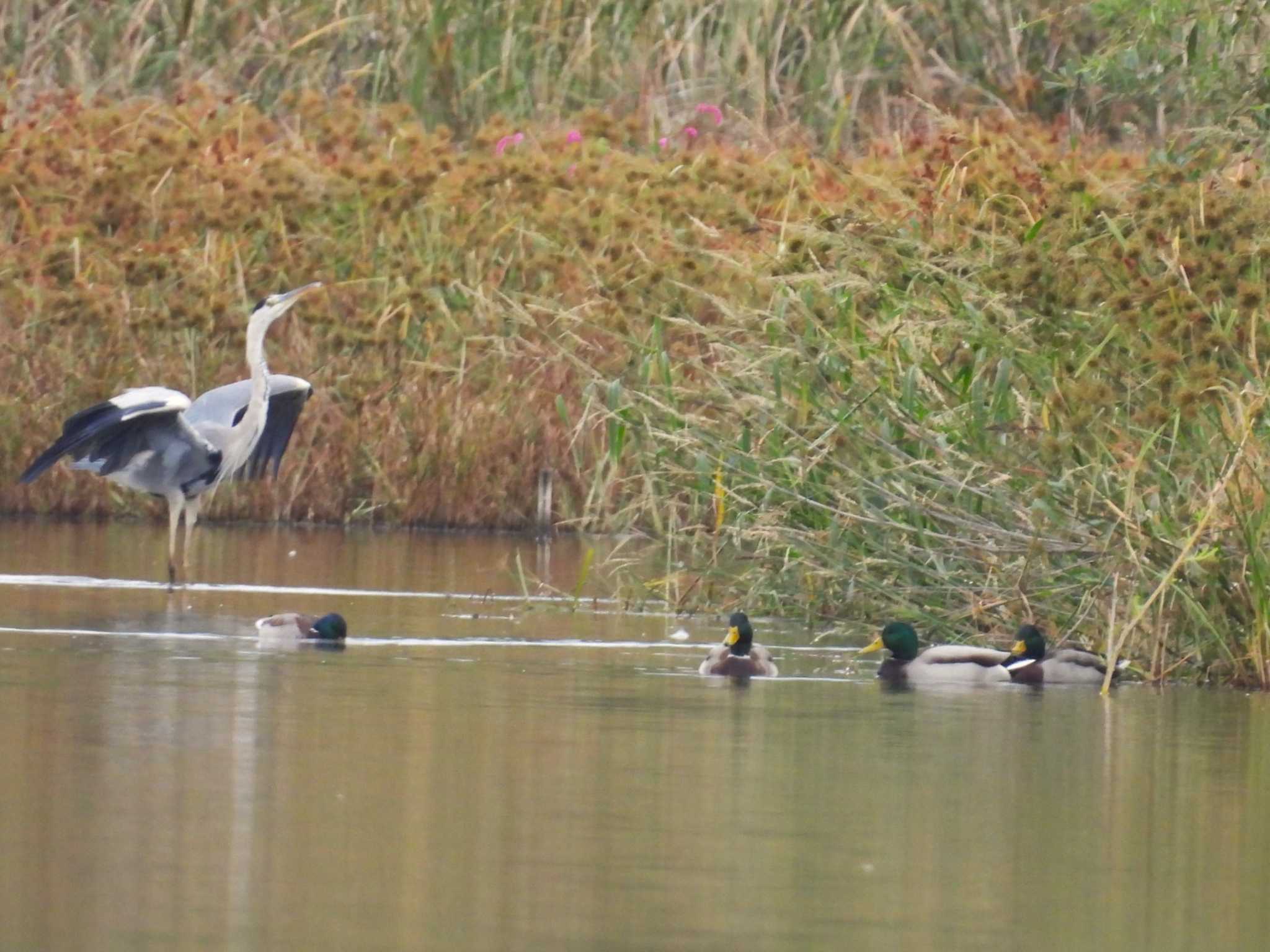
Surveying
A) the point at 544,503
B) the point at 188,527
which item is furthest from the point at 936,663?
the point at 544,503

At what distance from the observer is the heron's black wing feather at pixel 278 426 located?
56.2 ft

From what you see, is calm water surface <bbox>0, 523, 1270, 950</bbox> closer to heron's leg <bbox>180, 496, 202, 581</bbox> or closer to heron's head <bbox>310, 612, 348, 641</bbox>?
heron's head <bbox>310, 612, 348, 641</bbox>

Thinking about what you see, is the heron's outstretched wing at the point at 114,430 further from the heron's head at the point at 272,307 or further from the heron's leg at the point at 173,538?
the heron's head at the point at 272,307

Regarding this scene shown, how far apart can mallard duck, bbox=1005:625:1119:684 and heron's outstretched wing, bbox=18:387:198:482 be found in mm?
5402

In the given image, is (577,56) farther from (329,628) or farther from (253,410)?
(329,628)

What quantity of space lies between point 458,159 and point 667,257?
164 inches

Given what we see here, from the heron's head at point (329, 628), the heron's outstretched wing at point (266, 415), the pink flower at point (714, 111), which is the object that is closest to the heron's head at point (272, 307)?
the heron's outstretched wing at point (266, 415)

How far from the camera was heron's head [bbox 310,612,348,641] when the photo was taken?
40.3 ft

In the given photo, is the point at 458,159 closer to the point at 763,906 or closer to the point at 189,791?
the point at 189,791

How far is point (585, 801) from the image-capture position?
8.08 m

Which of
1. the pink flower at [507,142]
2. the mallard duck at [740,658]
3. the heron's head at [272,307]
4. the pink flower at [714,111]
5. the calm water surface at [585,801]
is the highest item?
the pink flower at [714,111]

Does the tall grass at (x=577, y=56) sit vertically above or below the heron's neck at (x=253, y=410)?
above

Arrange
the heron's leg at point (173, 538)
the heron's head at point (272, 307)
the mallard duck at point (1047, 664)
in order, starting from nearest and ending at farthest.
Answer: 1. the mallard duck at point (1047, 664)
2. the heron's leg at point (173, 538)
3. the heron's head at point (272, 307)

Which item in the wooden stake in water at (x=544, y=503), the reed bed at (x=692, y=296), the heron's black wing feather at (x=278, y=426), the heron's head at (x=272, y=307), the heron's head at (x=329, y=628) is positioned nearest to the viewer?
the reed bed at (x=692, y=296)
